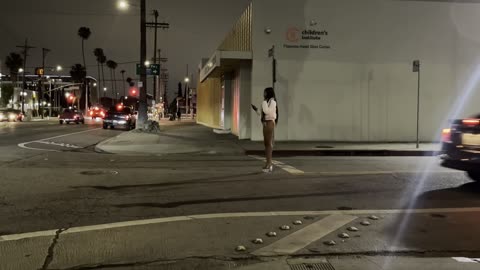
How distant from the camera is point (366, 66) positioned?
21.8 meters

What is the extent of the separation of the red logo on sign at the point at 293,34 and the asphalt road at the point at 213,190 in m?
7.92

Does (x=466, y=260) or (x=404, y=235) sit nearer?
(x=466, y=260)

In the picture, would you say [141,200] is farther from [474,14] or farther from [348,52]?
[474,14]

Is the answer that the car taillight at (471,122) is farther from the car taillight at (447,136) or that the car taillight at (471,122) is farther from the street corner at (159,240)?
the street corner at (159,240)

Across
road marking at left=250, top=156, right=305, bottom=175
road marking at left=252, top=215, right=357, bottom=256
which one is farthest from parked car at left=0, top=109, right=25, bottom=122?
road marking at left=252, top=215, right=357, bottom=256

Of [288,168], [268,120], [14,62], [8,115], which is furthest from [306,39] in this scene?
[14,62]

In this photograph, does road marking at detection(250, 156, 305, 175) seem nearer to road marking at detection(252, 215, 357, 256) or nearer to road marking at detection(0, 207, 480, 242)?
road marking at detection(0, 207, 480, 242)

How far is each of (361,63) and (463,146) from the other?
12.8m

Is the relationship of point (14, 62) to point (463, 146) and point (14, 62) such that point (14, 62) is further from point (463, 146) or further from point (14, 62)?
point (463, 146)

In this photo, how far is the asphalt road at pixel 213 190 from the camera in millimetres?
7562

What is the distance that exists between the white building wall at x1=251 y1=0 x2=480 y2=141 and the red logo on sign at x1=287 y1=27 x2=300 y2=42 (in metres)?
0.16

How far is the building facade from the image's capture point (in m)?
21.3

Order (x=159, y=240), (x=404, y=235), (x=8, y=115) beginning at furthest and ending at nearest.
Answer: (x=8, y=115), (x=404, y=235), (x=159, y=240)

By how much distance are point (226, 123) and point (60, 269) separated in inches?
1028
